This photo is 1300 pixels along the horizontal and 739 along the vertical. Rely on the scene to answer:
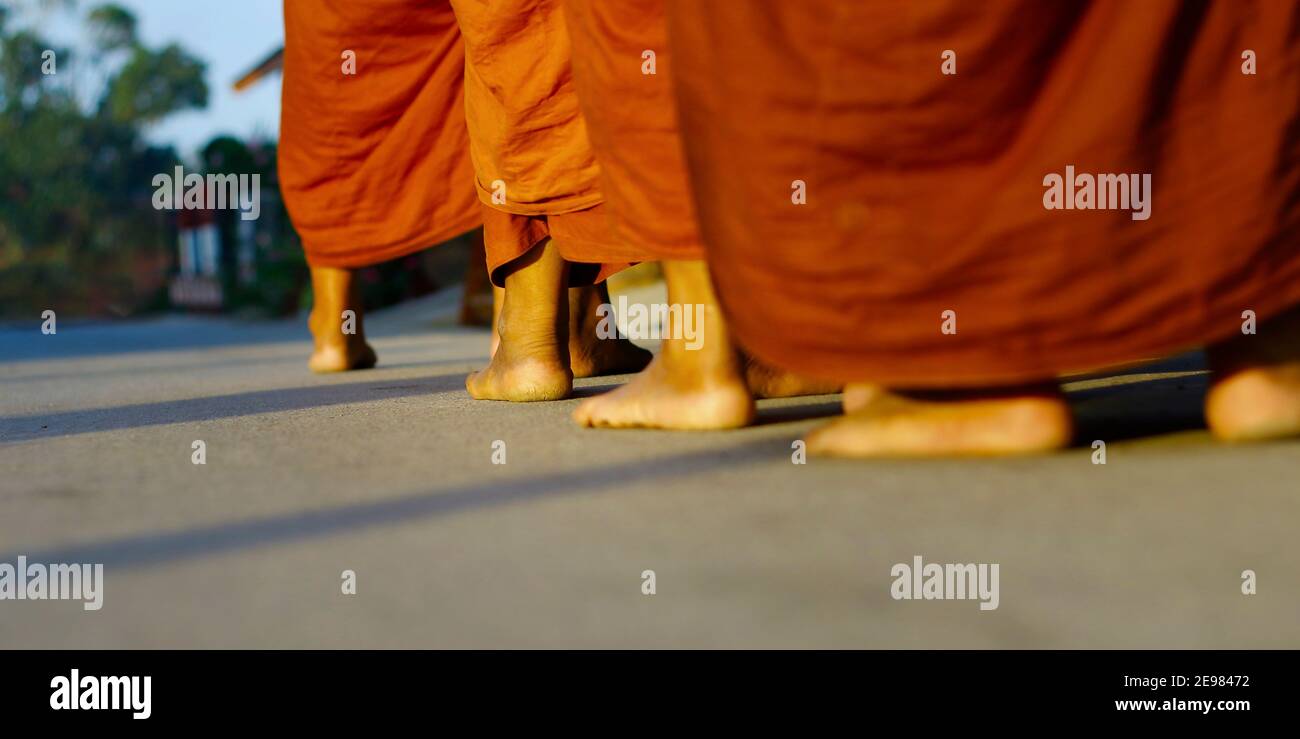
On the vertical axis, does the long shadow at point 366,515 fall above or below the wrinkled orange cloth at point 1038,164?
below

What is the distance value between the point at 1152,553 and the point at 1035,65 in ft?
2.37

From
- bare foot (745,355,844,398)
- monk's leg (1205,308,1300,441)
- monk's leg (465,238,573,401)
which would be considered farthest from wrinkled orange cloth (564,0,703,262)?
monk's leg (1205,308,1300,441)

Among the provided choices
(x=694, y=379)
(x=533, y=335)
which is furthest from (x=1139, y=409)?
(x=533, y=335)

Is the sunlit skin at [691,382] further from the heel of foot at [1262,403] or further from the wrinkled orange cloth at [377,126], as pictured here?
the wrinkled orange cloth at [377,126]

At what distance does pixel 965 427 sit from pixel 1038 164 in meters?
0.35

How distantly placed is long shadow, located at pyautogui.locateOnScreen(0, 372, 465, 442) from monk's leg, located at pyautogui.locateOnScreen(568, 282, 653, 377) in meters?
0.30

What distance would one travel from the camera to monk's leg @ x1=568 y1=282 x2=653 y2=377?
10.7 ft

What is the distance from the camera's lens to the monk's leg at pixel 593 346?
3.27m

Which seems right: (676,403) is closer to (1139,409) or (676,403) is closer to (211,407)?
(1139,409)

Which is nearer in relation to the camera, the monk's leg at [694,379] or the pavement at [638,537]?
the pavement at [638,537]

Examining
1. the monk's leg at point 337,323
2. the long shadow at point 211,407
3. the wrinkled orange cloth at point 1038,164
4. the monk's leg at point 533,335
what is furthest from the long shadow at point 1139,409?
the monk's leg at point 337,323

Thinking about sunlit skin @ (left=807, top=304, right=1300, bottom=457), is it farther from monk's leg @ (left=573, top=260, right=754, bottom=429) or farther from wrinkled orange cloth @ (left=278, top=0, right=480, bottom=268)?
wrinkled orange cloth @ (left=278, top=0, right=480, bottom=268)

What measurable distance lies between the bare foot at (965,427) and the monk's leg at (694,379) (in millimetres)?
341
